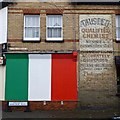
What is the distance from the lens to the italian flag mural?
19.3m

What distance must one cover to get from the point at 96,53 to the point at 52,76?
292 cm

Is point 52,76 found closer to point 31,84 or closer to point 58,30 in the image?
point 31,84

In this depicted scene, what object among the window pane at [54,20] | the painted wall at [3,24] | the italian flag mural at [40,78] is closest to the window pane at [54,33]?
the window pane at [54,20]

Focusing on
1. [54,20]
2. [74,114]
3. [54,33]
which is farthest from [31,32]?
[74,114]

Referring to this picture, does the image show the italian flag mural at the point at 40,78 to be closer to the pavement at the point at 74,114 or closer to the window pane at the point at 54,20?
the pavement at the point at 74,114

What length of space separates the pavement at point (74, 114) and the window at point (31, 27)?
446 cm

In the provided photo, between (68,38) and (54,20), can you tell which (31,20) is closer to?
(54,20)

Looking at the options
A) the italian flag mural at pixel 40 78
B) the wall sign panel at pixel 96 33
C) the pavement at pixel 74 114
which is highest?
the wall sign panel at pixel 96 33

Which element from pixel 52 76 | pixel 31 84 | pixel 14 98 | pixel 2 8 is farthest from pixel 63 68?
pixel 2 8

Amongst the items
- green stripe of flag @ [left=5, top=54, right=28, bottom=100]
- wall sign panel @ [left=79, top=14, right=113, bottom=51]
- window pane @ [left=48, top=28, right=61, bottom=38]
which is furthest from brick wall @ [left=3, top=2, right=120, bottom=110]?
green stripe of flag @ [left=5, top=54, right=28, bottom=100]

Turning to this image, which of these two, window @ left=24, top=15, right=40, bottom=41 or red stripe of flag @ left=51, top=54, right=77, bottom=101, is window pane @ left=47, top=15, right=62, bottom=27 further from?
red stripe of flag @ left=51, top=54, right=77, bottom=101

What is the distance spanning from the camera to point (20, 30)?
19656 millimetres

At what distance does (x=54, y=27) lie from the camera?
65.2ft

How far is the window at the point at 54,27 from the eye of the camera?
19.8 m
